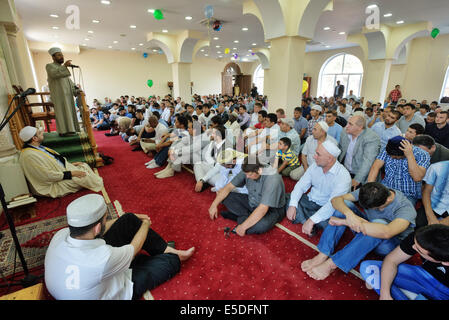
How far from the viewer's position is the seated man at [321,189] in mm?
2293

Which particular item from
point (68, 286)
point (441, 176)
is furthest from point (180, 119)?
point (441, 176)

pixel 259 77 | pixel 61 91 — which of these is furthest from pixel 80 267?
pixel 259 77

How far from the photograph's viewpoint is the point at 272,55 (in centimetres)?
563

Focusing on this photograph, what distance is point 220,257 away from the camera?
219 centimetres

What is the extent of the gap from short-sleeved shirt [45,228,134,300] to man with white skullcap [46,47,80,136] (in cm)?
414

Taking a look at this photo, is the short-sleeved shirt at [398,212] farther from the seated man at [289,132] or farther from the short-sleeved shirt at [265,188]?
the seated man at [289,132]

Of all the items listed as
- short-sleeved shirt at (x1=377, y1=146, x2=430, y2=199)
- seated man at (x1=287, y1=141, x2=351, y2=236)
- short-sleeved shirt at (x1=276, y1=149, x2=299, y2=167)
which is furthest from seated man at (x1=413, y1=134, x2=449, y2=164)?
short-sleeved shirt at (x1=276, y1=149, x2=299, y2=167)

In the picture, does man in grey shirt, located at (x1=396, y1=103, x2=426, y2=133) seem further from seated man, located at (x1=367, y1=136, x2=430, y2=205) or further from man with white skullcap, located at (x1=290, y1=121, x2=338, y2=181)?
seated man, located at (x1=367, y1=136, x2=430, y2=205)

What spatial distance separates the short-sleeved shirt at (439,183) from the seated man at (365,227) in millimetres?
689

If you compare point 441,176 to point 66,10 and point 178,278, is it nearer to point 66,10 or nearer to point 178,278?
point 178,278

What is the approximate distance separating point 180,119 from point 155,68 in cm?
1290

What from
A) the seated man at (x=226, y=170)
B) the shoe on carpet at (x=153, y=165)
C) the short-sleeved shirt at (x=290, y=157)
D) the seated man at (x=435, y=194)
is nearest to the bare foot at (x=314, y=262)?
the seated man at (x=226, y=170)

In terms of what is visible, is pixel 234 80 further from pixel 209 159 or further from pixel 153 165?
pixel 209 159
